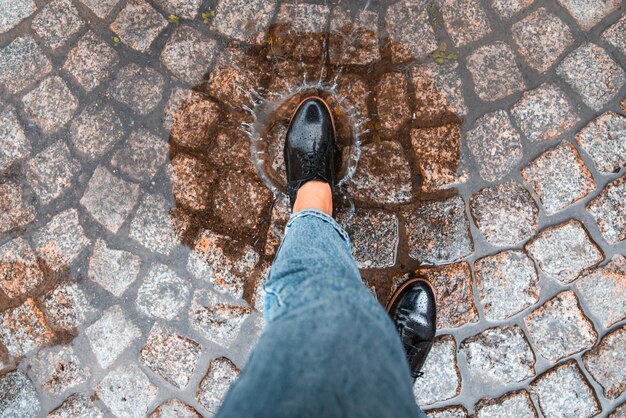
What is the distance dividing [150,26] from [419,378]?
7.28ft

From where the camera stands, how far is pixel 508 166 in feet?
7.69

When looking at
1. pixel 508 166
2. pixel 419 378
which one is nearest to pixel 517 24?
pixel 508 166

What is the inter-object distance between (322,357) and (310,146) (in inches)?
46.0

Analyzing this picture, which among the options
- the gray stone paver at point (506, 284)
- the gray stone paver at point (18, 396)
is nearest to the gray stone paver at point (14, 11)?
the gray stone paver at point (18, 396)

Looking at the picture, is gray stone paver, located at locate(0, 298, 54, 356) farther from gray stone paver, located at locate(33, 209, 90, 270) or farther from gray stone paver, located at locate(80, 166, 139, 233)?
gray stone paver, located at locate(80, 166, 139, 233)

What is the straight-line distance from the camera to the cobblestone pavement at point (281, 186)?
2.33 m

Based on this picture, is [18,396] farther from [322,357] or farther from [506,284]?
[506,284]

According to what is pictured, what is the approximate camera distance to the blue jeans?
136 cm

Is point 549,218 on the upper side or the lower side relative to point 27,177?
upper

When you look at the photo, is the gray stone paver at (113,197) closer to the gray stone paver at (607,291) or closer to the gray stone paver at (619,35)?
the gray stone paver at (607,291)

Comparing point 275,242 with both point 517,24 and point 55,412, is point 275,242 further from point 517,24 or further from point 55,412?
point 517,24

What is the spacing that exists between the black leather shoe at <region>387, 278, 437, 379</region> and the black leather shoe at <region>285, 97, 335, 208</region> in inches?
25.2

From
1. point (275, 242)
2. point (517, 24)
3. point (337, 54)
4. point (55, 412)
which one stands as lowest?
point (55, 412)

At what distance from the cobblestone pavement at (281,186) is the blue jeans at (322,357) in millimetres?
699
